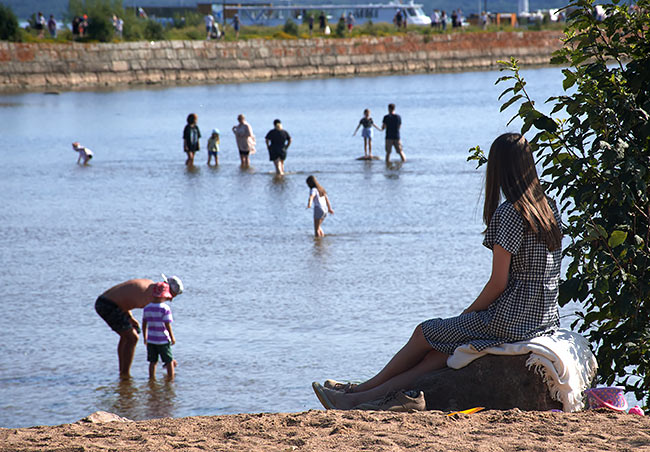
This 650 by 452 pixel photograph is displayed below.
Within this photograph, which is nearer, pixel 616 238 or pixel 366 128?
pixel 616 238

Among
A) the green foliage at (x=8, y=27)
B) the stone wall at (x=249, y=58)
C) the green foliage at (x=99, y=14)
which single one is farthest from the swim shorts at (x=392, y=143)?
the green foliage at (x=99, y=14)

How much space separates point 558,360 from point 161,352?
4.62 metres

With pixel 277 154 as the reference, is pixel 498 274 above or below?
above

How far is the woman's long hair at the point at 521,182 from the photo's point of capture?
483 centimetres

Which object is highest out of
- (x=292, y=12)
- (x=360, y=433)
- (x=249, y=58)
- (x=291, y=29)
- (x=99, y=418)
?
(x=292, y=12)

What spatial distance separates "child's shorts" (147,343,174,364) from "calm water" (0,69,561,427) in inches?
8.7

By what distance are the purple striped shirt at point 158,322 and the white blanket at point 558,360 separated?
13.2ft

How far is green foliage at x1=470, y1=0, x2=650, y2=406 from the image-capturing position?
5.20 m

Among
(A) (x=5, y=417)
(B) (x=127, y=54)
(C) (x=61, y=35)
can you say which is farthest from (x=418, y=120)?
(A) (x=5, y=417)

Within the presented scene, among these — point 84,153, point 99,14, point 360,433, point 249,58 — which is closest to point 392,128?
point 84,153

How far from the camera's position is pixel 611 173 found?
5234 millimetres

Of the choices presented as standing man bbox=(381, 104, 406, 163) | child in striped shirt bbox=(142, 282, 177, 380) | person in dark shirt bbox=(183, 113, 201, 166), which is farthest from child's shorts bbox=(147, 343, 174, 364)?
standing man bbox=(381, 104, 406, 163)

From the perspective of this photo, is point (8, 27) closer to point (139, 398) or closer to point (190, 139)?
point (190, 139)

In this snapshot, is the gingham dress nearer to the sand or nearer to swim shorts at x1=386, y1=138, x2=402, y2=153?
the sand
